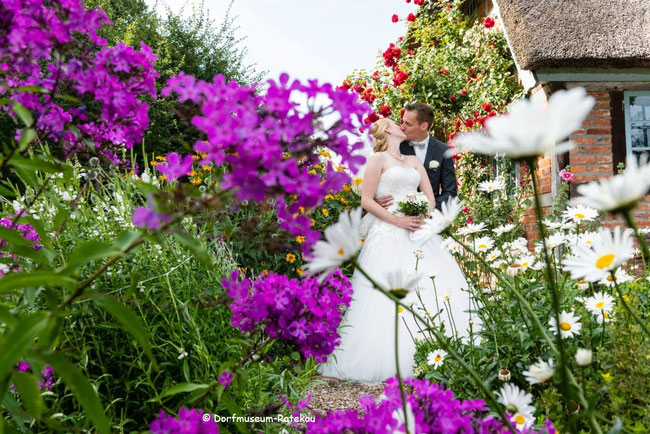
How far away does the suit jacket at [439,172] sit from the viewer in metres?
5.06

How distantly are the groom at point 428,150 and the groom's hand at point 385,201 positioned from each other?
74cm

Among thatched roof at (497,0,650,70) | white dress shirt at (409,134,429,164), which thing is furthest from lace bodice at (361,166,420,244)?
thatched roof at (497,0,650,70)

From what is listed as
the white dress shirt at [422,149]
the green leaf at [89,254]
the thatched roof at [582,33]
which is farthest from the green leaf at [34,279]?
the thatched roof at [582,33]

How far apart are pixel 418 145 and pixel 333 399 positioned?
2.85m

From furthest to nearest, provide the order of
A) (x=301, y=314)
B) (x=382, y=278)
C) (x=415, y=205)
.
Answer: (x=382, y=278), (x=415, y=205), (x=301, y=314)

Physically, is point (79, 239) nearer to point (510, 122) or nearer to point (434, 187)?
point (510, 122)

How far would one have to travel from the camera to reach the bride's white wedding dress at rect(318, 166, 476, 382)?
3.79 m

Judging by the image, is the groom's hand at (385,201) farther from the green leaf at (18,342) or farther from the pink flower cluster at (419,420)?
the green leaf at (18,342)

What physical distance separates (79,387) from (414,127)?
4550 millimetres

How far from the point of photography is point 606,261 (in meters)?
0.87

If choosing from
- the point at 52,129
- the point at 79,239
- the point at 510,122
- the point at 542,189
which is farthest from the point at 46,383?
the point at 542,189

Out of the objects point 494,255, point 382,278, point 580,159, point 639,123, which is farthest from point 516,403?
point 639,123

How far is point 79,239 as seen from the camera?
223 centimetres

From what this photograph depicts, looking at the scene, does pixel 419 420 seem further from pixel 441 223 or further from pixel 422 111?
pixel 422 111
